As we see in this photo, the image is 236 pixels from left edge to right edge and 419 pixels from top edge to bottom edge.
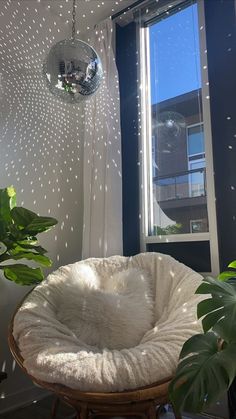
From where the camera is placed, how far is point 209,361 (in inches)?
33.9

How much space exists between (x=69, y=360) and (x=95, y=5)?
2338 mm

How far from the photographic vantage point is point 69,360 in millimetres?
1207

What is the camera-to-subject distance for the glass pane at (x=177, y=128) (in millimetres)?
2168

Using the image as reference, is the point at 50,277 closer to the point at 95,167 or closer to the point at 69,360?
the point at 69,360

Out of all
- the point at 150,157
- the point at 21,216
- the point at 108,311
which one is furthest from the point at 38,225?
the point at 150,157

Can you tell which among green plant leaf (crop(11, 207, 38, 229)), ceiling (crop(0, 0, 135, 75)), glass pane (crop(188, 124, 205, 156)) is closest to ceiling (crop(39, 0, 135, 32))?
ceiling (crop(0, 0, 135, 75))

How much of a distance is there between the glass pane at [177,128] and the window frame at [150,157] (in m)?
0.04

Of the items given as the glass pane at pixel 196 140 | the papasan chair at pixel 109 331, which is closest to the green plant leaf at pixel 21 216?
the papasan chair at pixel 109 331

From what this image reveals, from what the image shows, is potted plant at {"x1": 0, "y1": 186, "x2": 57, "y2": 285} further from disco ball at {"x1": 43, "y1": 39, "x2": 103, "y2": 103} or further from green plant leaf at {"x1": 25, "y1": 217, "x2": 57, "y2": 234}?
disco ball at {"x1": 43, "y1": 39, "x2": 103, "y2": 103}

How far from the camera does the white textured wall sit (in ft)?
6.73

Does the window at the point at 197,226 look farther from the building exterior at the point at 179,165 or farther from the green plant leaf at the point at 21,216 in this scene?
the green plant leaf at the point at 21,216

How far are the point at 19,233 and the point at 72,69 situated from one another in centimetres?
89

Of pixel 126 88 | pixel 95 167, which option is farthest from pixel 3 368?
pixel 126 88

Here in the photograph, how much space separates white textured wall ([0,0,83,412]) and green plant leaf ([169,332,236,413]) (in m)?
1.33
